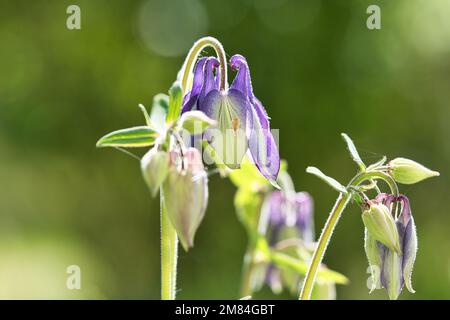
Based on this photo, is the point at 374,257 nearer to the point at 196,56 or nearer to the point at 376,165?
the point at 376,165

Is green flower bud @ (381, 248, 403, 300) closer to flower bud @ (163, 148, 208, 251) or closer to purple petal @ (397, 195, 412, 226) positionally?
purple petal @ (397, 195, 412, 226)

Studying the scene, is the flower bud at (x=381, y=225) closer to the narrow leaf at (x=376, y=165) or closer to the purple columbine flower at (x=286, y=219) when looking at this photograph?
the narrow leaf at (x=376, y=165)

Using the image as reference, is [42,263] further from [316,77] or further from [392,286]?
[392,286]

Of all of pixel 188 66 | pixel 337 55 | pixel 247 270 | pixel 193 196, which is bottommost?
pixel 247 270

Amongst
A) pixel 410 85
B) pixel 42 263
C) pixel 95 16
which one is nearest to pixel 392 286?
pixel 42 263

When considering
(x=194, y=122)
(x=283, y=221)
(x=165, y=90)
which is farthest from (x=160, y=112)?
(x=165, y=90)

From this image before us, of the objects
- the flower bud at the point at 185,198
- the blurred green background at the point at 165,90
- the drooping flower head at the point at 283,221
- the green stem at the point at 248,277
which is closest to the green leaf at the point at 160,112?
the flower bud at the point at 185,198

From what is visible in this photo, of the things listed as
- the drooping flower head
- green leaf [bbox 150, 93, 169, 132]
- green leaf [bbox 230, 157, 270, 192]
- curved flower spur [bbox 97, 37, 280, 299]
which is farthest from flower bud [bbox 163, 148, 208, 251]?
the drooping flower head
